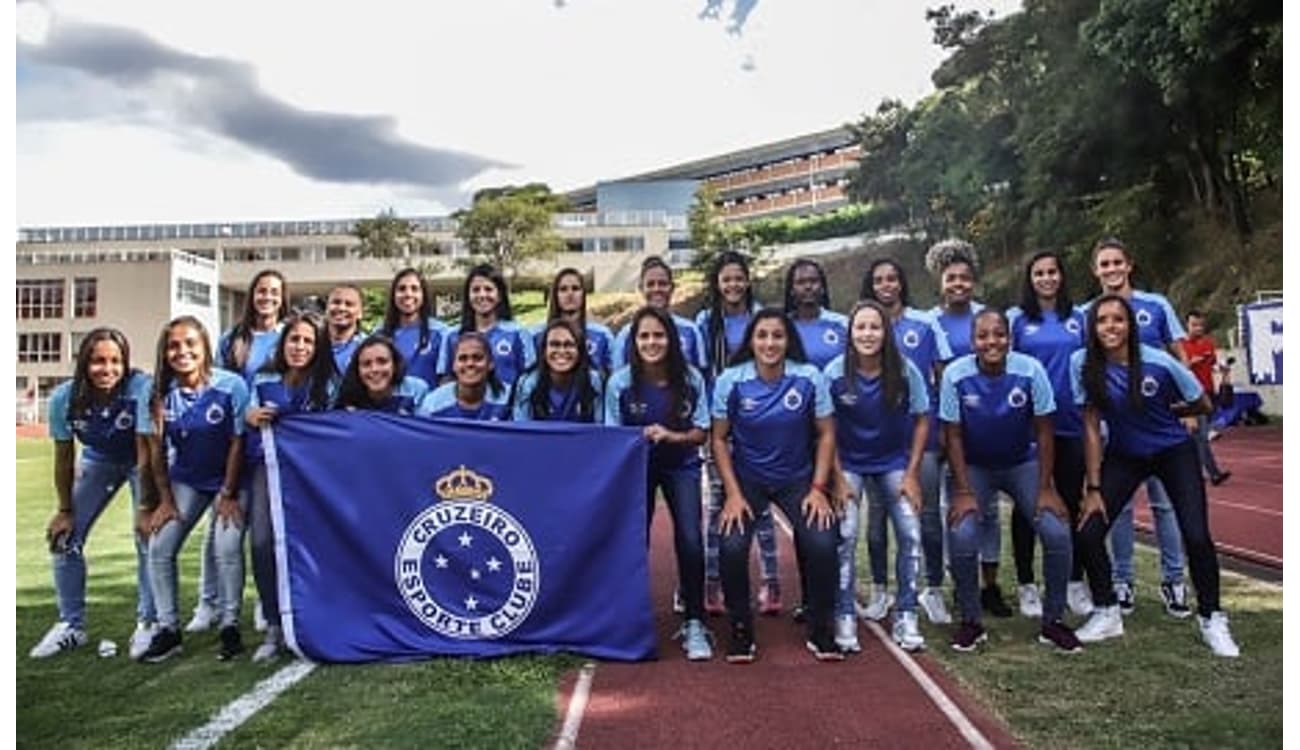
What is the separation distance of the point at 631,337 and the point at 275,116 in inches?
112

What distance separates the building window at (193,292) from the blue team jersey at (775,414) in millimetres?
4563

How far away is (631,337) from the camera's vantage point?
4.48m

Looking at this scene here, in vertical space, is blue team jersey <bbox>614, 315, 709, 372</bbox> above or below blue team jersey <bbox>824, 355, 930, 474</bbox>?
above

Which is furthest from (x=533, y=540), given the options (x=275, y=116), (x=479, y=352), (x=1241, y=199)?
(x=1241, y=199)

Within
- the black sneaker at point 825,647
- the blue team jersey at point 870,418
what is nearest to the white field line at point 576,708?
the black sneaker at point 825,647

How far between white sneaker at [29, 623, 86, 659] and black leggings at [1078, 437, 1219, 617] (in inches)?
160

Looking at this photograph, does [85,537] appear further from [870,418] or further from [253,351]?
[870,418]

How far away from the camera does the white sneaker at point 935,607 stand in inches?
191

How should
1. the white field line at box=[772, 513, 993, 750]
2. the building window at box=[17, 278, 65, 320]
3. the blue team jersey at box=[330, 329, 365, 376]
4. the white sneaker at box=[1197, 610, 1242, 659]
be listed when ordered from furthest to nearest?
the building window at box=[17, 278, 65, 320]
the blue team jersey at box=[330, 329, 365, 376]
the white sneaker at box=[1197, 610, 1242, 659]
the white field line at box=[772, 513, 993, 750]

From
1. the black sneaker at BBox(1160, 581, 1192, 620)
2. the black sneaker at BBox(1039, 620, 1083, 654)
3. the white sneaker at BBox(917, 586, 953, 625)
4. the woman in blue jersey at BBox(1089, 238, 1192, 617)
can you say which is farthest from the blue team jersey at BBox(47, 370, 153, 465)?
the black sneaker at BBox(1160, 581, 1192, 620)

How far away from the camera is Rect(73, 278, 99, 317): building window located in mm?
6391

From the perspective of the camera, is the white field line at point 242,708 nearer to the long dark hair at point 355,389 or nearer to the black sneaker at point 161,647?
the black sneaker at point 161,647

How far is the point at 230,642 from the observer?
439 cm

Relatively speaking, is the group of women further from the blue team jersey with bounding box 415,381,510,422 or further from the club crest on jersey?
the club crest on jersey
